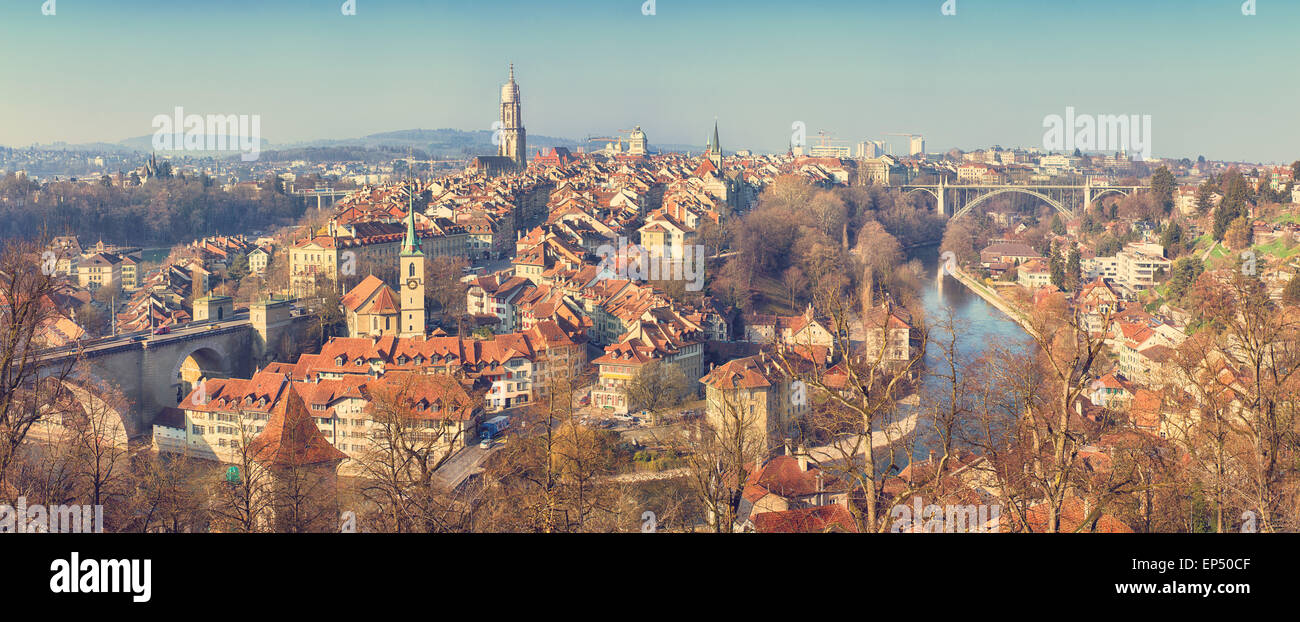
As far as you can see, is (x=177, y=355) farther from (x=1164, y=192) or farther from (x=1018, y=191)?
(x=1018, y=191)

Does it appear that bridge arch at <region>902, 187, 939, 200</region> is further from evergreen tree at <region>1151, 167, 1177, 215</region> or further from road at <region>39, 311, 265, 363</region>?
road at <region>39, 311, 265, 363</region>

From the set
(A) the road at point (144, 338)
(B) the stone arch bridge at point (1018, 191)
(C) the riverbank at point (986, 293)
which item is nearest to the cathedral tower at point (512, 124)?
(B) the stone arch bridge at point (1018, 191)

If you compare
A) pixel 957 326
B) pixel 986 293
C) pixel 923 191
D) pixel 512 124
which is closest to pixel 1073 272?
Result: pixel 986 293

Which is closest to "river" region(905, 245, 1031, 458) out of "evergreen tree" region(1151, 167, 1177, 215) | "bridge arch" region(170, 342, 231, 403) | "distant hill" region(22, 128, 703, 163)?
"evergreen tree" region(1151, 167, 1177, 215)

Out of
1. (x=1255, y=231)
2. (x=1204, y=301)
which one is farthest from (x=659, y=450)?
(x=1255, y=231)

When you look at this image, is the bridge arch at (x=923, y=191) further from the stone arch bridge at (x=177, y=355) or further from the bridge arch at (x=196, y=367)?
the bridge arch at (x=196, y=367)

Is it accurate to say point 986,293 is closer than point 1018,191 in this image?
Yes
